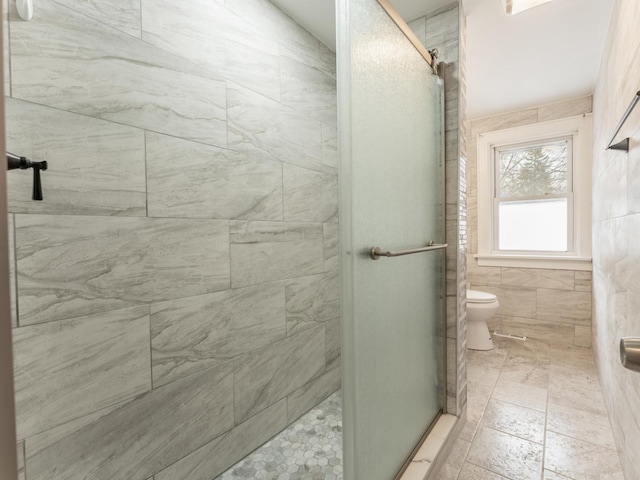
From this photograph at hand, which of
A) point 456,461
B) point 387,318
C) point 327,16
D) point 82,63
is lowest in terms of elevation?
point 456,461

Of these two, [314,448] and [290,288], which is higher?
[290,288]

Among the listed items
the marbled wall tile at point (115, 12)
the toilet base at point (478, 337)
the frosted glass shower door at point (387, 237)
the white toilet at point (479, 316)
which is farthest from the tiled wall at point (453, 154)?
the marbled wall tile at point (115, 12)

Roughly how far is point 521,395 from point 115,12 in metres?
2.79

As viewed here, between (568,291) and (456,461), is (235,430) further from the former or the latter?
(568,291)

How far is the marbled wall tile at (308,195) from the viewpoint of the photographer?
1.78 m

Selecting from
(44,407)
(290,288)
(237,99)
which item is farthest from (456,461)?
(237,99)

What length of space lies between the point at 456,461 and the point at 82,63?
2.15 meters

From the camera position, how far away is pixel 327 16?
176 cm

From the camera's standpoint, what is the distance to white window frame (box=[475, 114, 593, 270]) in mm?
2771

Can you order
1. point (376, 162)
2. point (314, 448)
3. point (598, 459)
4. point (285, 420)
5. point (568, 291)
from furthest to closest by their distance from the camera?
point (568, 291) → point (285, 420) → point (314, 448) → point (598, 459) → point (376, 162)

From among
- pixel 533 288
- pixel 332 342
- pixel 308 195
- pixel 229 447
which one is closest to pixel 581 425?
pixel 332 342

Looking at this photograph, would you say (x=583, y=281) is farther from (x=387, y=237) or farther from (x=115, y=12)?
(x=115, y=12)

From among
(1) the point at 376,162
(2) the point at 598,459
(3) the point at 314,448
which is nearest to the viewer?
(1) the point at 376,162

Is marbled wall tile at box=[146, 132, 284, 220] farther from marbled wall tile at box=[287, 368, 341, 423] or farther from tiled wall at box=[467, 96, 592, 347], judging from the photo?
tiled wall at box=[467, 96, 592, 347]
